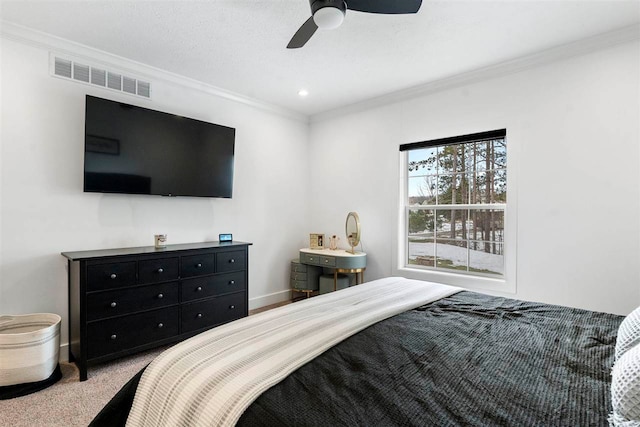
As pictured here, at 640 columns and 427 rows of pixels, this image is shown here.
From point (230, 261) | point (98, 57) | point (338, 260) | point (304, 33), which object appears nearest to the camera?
point (304, 33)

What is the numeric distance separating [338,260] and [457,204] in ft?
4.80

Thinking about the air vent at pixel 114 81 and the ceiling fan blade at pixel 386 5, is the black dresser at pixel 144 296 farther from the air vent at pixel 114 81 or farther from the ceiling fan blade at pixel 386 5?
the ceiling fan blade at pixel 386 5

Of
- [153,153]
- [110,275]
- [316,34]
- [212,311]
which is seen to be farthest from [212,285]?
[316,34]

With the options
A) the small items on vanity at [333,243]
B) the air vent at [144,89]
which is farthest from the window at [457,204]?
the air vent at [144,89]

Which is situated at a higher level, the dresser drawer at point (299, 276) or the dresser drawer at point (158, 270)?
the dresser drawer at point (158, 270)

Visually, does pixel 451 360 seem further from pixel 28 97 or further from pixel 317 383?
pixel 28 97

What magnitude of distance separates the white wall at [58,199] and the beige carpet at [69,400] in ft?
1.88

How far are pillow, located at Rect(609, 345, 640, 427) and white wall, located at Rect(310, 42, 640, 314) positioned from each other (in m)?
2.19

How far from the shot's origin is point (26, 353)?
2.20m

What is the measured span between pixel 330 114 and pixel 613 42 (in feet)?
9.63

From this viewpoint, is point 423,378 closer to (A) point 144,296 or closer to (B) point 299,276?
(A) point 144,296

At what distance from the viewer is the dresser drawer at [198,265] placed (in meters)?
2.94

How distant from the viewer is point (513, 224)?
3072 mm

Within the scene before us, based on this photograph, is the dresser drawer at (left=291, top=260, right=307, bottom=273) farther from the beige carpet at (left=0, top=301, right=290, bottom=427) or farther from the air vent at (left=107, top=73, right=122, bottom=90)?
the air vent at (left=107, top=73, right=122, bottom=90)
